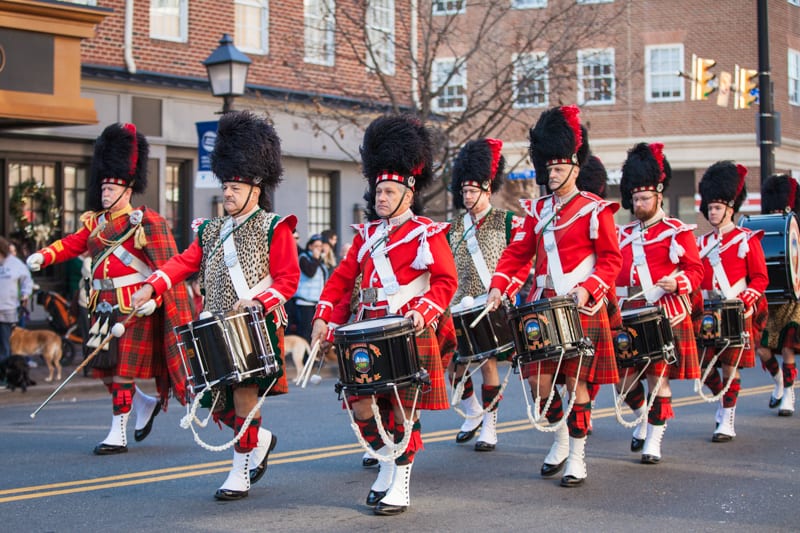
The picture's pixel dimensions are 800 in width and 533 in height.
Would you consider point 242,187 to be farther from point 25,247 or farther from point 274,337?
point 25,247

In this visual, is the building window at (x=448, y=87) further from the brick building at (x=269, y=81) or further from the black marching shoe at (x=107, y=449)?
the black marching shoe at (x=107, y=449)

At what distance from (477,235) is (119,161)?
112 inches

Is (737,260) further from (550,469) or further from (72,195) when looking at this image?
(72,195)

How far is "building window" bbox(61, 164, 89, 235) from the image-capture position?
18.7 meters

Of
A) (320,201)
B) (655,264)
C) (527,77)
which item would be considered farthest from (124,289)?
(320,201)

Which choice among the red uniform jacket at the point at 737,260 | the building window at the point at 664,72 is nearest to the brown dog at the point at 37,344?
the red uniform jacket at the point at 737,260

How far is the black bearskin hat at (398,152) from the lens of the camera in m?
7.35

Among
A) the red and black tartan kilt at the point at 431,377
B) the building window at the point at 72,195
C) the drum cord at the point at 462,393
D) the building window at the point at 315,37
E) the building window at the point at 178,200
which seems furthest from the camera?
the building window at the point at 315,37

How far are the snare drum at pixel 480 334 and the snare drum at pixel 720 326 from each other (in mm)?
1776

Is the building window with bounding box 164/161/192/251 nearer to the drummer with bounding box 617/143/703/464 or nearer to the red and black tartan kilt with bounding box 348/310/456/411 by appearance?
the drummer with bounding box 617/143/703/464

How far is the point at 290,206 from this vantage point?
21906 millimetres

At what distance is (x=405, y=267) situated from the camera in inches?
289

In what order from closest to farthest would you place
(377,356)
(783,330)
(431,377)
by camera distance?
1. (377,356)
2. (431,377)
3. (783,330)

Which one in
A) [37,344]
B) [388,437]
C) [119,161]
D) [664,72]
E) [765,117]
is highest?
[664,72]
